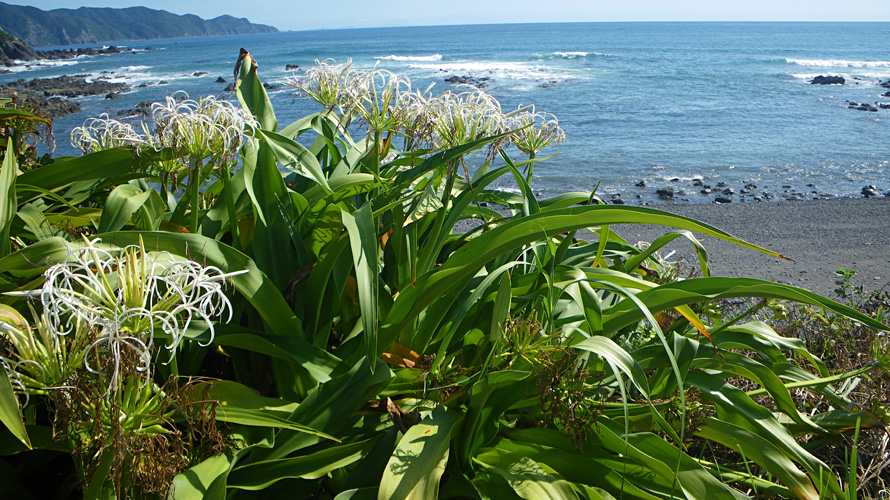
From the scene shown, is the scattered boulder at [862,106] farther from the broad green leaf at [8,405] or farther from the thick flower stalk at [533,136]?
the broad green leaf at [8,405]

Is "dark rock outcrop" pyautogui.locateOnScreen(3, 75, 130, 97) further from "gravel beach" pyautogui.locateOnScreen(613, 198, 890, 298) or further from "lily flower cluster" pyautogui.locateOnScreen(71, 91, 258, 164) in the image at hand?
"lily flower cluster" pyautogui.locateOnScreen(71, 91, 258, 164)

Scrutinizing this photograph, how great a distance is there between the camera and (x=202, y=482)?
3.83 ft

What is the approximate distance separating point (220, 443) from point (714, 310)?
1.71 m

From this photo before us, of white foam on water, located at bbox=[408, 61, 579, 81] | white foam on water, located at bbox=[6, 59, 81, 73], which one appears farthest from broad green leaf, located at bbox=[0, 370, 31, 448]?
white foam on water, located at bbox=[6, 59, 81, 73]

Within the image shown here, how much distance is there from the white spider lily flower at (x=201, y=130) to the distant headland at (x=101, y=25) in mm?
108155

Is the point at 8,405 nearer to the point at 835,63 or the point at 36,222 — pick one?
the point at 36,222

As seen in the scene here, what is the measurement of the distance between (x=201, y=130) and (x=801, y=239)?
7508 mm

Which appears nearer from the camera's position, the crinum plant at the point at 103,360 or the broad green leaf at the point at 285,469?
the crinum plant at the point at 103,360

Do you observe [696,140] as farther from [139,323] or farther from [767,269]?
[139,323]

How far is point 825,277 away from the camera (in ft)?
18.7

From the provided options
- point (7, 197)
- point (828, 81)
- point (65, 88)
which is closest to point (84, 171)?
point (7, 197)

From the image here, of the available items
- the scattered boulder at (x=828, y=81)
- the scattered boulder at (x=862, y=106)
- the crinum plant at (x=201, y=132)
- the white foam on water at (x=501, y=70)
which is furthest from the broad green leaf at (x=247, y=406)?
the scattered boulder at (x=828, y=81)

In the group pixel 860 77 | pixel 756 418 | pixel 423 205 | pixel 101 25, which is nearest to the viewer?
pixel 756 418

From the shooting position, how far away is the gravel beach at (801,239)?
5.80m
